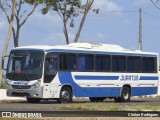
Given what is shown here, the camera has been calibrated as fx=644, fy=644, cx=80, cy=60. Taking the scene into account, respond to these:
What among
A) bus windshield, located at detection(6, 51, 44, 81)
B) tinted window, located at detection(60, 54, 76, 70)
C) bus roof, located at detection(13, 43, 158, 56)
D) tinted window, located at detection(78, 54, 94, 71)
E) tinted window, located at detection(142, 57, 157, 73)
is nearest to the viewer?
bus windshield, located at detection(6, 51, 44, 81)

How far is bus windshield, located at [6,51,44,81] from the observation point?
3322 centimetres

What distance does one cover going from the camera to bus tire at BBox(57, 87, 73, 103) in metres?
34.2

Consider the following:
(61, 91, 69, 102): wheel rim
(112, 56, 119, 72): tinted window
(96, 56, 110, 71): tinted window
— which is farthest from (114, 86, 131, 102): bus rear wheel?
(61, 91, 69, 102): wheel rim

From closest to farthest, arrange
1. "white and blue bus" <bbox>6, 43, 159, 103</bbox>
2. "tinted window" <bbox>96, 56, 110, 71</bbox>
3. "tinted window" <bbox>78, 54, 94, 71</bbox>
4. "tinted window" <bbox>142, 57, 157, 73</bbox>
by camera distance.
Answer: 1. "white and blue bus" <bbox>6, 43, 159, 103</bbox>
2. "tinted window" <bbox>78, 54, 94, 71</bbox>
3. "tinted window" <bbox>96, 56, 110, 71</bbox>
4. "tinted window" <bbox>142, 57, 157, 73</bbox>

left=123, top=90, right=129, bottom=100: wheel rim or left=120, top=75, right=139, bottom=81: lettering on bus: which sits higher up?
left=120, top=75, right=139, bottom=81: lettering on bus

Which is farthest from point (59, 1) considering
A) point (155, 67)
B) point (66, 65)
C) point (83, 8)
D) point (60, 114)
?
point (60, 114)

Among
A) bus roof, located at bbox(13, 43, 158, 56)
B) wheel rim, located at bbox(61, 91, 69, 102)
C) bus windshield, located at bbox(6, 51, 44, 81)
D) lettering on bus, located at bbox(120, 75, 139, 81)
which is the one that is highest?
bus roof, located at bbox(13, 43, 158, 56)

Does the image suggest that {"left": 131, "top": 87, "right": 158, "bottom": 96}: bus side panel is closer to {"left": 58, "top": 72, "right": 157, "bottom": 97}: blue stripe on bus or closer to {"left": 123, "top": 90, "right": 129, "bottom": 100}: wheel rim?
{"left": 58, "top": 72, "right": 157, "bottom": 97}: blue stripe on bus

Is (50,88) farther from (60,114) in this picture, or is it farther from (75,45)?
(60,114)

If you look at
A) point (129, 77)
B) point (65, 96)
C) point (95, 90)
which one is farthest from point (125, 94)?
point (65, 96)

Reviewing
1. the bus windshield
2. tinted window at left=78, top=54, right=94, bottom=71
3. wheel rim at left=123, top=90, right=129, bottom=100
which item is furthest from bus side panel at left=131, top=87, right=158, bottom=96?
the bus windshield

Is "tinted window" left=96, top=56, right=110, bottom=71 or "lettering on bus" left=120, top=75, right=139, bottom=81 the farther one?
"lettering on bus" left=120, top=75, right=139, bottom=81

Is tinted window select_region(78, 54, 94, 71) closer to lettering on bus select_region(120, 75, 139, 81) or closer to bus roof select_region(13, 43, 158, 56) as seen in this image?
bus roof select_region(13, 43, 158, 56)

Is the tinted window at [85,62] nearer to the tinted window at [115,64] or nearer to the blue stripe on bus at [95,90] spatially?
the blue stripe on bus at [95,90]
